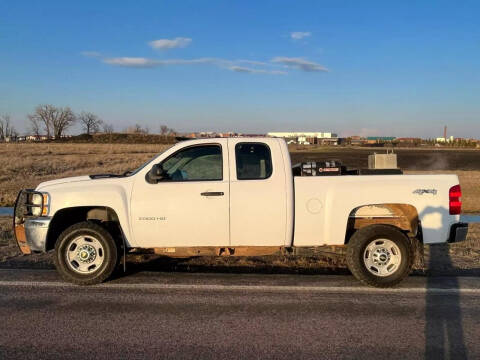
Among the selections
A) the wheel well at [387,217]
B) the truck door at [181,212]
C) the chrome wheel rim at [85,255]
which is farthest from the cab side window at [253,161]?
the chrome wheel rim at [85,255]

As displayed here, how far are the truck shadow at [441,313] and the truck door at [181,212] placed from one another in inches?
101

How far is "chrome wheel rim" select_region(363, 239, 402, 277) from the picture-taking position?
237 inches

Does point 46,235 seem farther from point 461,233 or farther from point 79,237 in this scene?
point 461,233

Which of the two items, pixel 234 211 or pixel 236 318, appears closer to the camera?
pixel 236 318

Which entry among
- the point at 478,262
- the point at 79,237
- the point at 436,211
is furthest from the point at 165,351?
the point at 478,262

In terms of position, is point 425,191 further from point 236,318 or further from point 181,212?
point 181,212

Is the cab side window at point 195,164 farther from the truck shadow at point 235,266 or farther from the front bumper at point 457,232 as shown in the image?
the front bumper at point 457,232

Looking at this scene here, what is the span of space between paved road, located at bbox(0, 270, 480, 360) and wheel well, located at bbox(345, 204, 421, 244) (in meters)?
0.76

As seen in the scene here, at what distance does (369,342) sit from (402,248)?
196 cm

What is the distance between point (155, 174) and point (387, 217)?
317 centimetres

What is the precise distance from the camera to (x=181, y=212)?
19.2 ft

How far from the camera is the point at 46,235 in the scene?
5934 millimetres

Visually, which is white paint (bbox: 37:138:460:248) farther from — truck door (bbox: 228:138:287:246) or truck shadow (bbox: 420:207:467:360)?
truck shadow (bbox: 420:207:467:360)

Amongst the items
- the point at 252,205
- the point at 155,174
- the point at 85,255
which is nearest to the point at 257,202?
the point at 252,205
